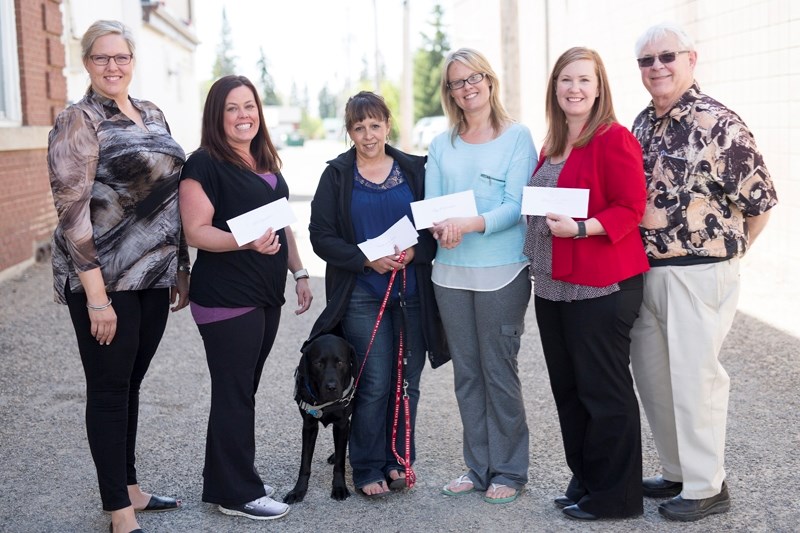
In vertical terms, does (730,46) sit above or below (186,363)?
above

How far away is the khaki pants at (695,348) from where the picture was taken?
3.94m

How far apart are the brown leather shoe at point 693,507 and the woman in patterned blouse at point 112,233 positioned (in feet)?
8.06

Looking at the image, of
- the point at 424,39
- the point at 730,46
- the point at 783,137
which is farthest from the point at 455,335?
the point at 424,39

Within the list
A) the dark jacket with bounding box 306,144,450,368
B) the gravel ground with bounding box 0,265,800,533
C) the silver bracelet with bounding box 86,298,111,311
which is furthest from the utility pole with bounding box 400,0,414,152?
the silver bracelet with bounding box 86,298,111,311

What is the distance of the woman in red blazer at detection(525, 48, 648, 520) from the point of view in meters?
3.79

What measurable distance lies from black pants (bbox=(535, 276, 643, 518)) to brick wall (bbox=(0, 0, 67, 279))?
849cm

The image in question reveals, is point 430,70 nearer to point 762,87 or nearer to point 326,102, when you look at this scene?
point 762,87

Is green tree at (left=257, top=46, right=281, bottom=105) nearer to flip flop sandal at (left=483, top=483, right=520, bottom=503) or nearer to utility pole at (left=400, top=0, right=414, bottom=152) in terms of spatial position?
utility pole at (left=400, top=0, right=414, bottom=152)

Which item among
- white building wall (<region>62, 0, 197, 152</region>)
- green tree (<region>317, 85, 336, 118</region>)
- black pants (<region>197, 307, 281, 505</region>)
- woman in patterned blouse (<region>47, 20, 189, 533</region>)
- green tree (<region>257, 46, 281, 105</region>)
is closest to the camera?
woman in patterned blouse (<region>47, 20, 189, 533</region>)

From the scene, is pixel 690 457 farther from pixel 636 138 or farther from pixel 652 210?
pixel 636 138

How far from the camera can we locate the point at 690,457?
4039 millimetres

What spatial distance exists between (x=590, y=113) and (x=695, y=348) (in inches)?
46.5

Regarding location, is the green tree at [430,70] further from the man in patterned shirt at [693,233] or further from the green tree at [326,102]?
the green tree at [326,102]

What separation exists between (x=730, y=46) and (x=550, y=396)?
20.9ft
